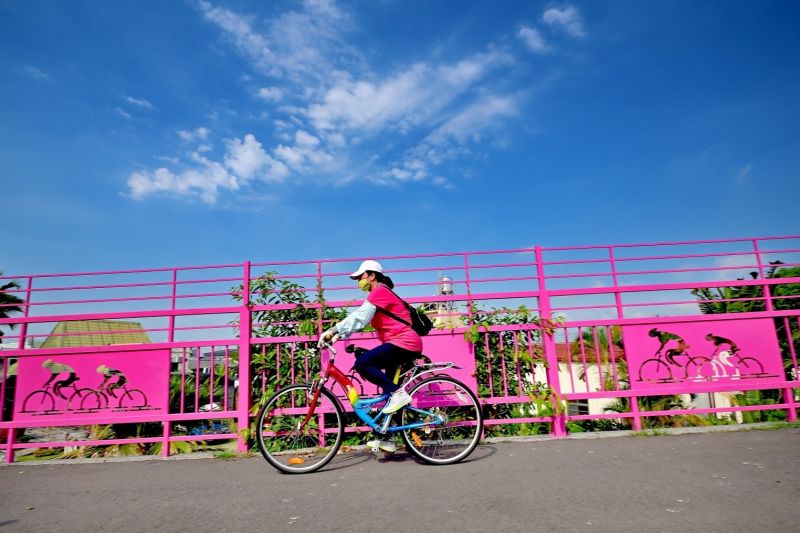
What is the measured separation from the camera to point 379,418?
4609mm

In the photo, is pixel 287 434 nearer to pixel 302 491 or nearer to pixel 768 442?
pixel 302 491

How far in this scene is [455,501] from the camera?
3291 millimetres

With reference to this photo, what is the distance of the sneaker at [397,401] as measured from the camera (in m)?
4.45

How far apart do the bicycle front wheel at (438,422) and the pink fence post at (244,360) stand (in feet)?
6.81

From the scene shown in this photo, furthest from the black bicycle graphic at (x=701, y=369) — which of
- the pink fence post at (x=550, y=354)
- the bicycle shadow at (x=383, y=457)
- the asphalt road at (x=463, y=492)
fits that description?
the bicycle shadow at (x=383, y=457)

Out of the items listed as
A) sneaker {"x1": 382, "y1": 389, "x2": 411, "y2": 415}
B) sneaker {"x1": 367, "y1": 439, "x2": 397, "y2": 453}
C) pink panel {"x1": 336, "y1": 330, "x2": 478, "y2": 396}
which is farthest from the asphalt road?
pink panel {"x1": 336, "y1": 330, "x2": 478, "y2": 396}

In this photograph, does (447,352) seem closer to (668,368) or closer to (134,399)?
(668,368)

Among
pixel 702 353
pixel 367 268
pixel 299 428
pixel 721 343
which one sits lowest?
pixel 299 428

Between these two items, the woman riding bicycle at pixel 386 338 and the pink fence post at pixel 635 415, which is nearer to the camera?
the woman riding bicycle at pixel 386 338

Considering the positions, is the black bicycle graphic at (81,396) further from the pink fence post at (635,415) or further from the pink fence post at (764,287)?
the pink fence post at (764,287)

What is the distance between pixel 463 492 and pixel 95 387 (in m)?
4.86

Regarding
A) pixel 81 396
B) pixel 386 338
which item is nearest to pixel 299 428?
pixel 386 338

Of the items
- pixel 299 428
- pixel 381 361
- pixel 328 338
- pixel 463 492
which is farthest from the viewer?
pixel 299 428

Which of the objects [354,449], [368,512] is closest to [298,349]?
[354,449]
